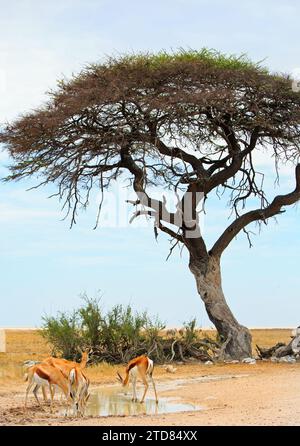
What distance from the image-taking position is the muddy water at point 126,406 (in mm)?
12573

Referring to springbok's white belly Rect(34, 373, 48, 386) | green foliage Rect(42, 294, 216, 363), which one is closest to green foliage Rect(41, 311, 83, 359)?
green foliage Rect(42, 294, 216, 363)

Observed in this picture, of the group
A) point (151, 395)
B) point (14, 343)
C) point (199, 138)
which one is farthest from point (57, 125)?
point (14, 343)

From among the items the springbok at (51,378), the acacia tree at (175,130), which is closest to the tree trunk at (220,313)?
the acacia tree at (175,130)

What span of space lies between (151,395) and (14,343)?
17890 millimetres

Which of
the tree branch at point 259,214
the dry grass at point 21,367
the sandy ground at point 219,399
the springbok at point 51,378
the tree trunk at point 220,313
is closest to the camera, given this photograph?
the sandy ground at point 219,399

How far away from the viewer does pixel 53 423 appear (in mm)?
11070

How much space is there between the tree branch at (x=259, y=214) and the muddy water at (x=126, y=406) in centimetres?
835

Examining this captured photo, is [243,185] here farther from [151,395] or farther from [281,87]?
[151,395]

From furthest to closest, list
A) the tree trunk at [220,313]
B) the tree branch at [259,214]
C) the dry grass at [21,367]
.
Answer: the tree branch at [259,214] → the tree trunk at [220,313] → the dry grass at [21,367]

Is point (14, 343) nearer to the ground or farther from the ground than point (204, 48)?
nearer to the ground

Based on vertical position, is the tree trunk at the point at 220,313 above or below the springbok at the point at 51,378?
above

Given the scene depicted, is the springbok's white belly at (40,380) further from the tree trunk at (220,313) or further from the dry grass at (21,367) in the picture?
the tree trunk at (220,313)

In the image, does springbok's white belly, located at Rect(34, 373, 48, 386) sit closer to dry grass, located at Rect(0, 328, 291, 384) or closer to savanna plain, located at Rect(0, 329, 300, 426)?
savanna plain, located at Rect(0, 329, 300, 426)

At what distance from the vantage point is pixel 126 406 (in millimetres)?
13383
